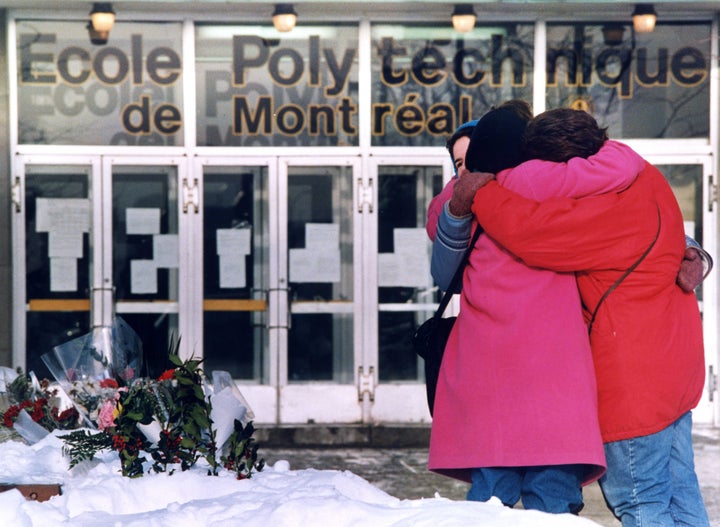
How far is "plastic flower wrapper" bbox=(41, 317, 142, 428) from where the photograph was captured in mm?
5066

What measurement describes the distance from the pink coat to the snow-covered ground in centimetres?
26

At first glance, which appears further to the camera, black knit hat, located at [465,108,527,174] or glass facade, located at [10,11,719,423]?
glass facade, located at [10,11,719,423]

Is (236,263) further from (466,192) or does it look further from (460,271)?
(466,192)

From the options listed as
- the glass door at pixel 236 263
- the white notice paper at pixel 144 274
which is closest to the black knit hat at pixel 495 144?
the glass door at pixel 236 263

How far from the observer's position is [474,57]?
9.49 metres

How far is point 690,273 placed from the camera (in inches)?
155

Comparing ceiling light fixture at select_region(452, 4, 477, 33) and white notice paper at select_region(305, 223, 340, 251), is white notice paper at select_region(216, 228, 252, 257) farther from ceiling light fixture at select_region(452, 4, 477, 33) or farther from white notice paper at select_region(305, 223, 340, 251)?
ceiling light fixture at select_region(452, 4, 477, 33)

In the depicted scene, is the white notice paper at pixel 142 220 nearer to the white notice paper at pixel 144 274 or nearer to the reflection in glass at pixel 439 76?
the white notice paper at pixel 144 274

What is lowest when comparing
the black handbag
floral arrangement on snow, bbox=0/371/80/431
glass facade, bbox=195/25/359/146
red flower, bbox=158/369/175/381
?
floral arrangement on snow, bbox=0/371/80/431

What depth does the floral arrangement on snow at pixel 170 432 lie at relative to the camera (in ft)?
14.9

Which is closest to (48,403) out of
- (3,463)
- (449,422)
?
(3,463)

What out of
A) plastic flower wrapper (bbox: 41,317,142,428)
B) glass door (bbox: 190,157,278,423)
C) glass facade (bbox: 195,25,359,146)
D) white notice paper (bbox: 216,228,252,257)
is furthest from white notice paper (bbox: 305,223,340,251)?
plastic flower wrapper (bbox: 41,317,142,428)

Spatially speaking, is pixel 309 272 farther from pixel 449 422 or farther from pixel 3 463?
pixel 449 422

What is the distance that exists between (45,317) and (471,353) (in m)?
6.23
